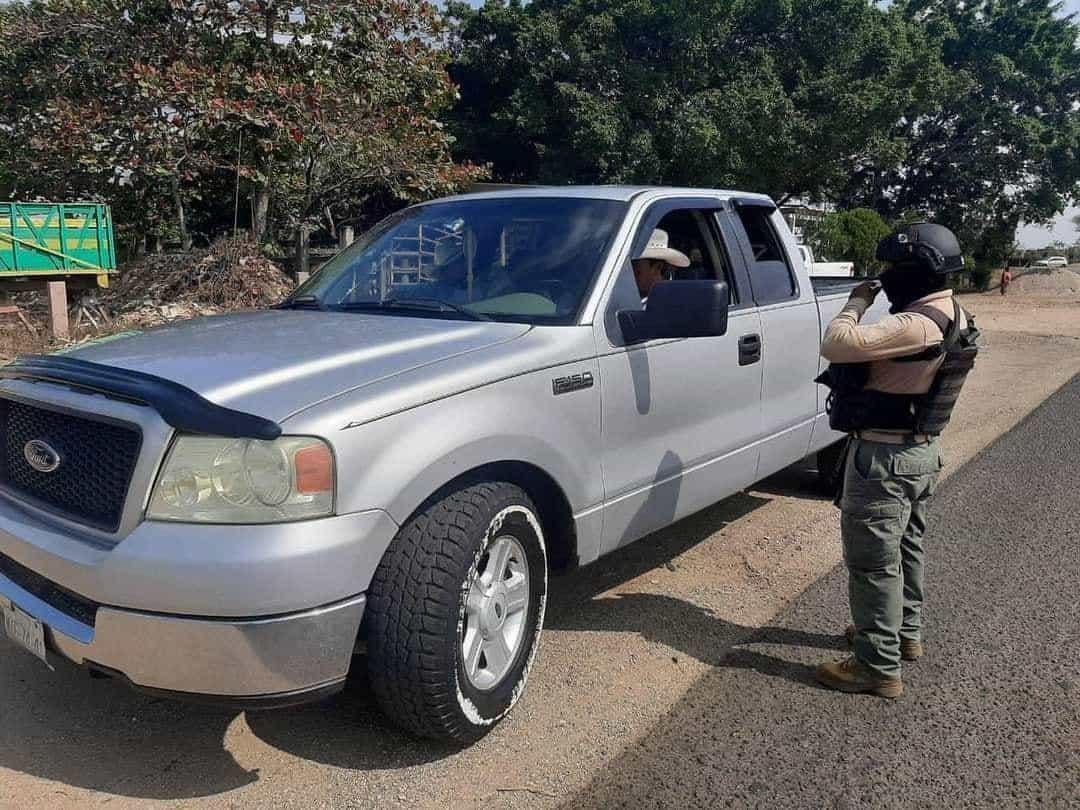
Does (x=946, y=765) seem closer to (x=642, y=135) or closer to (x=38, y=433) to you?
(x=38, y=433)

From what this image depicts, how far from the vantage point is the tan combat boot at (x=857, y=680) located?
3.42 metres

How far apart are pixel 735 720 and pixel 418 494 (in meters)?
1.48

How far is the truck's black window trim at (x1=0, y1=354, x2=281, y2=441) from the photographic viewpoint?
8.07ft

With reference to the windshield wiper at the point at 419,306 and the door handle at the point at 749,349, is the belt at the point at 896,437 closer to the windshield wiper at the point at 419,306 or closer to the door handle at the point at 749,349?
the door handle at the point at 749,349

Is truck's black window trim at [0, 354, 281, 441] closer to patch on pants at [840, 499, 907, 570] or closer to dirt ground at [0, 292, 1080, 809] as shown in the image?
dirt ground at [0, 292, 1080, 809]

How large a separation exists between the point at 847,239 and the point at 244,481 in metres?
27.9

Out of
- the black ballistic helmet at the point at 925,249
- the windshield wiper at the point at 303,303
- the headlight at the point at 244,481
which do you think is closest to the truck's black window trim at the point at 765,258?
the black ballistic helmet at the point at 925,249

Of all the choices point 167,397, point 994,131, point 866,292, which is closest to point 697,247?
point 866,292

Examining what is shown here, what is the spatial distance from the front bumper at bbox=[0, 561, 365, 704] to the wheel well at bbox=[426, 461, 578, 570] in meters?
A: 0.54

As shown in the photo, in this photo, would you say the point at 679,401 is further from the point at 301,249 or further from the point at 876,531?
the point at 301,249

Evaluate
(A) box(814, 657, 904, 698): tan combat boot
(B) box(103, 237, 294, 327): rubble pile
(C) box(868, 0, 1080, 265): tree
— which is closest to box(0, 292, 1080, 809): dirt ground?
(A) box(814, 657, 904, 698): tan combat boot

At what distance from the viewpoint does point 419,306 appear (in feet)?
12.1

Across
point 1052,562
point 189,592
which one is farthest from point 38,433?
point 1052,562

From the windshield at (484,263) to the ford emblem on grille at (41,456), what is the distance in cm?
138
